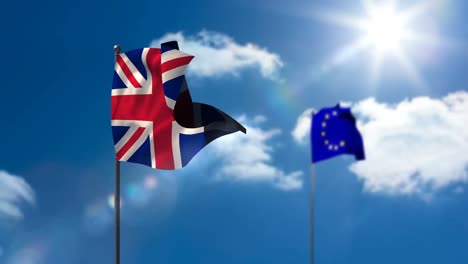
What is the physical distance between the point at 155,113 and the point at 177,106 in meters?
0.55

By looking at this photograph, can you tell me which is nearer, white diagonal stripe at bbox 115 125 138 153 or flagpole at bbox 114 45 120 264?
flagpole at bbox 114 45 120 264

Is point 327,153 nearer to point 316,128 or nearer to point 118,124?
point 316,128

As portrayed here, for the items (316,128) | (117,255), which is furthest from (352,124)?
(117,255)

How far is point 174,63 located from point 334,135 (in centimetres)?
1648

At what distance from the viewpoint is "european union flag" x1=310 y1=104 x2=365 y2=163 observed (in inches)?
1146

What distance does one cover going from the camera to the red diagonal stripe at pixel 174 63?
14.3 meters

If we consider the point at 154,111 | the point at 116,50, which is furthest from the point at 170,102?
the point at 116,50

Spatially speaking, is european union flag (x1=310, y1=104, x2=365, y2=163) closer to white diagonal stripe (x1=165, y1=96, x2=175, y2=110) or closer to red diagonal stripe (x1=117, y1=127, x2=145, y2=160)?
white diagonal stripe (x1=165, y1=96, x2=175, y2=110)

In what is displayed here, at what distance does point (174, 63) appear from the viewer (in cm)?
1436

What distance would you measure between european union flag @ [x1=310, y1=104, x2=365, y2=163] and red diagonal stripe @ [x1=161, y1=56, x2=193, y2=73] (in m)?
16.0

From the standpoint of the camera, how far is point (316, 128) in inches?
1194

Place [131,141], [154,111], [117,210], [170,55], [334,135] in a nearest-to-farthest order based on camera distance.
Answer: [117,210], [131,141], [154,111], [170,55], [334,135]

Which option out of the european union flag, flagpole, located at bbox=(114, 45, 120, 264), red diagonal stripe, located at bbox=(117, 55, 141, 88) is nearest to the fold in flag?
red diagonal stripe, located at bbox=(117, 55, 141, 88)

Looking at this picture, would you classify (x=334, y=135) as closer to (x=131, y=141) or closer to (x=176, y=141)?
(x=176, y=141)
